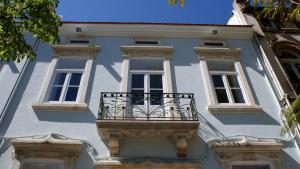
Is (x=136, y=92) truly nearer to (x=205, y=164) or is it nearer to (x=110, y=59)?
(x=110, y=59)

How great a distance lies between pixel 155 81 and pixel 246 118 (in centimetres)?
321

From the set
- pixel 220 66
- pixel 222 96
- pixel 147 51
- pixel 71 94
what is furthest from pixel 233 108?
pixel 71 94

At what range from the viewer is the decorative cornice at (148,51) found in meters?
11.1

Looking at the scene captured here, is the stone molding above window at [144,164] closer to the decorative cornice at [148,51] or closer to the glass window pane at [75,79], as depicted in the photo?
the glass window pane at [75,79]

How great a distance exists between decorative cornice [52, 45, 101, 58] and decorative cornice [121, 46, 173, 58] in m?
1.10

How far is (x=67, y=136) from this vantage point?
27.0ft

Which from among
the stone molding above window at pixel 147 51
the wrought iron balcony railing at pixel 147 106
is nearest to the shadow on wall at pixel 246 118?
the wrought iron balcony railing at pixel 147 106

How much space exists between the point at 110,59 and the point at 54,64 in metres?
1.95

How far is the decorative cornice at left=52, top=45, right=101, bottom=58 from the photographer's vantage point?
10953mm

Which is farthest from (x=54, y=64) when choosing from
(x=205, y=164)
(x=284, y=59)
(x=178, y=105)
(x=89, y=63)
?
(x=284, y=59)

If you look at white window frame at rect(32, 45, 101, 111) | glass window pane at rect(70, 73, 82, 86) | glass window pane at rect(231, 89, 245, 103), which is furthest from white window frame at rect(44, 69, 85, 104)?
glass window pane at rect(231, 89, 245, 103)

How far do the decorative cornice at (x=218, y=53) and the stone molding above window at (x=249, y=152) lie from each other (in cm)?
393

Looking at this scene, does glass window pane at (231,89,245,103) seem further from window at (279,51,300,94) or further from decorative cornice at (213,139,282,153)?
window at (279,51,300,94)

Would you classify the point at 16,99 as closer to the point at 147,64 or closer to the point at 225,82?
the point at 147,64
